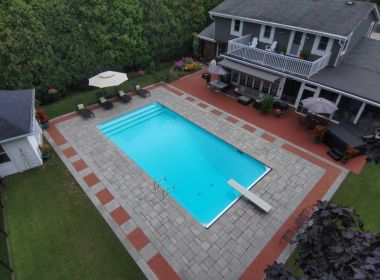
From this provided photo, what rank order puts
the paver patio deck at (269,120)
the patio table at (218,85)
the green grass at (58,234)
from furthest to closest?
1. the patio table at (218,85)
2. the paver patio deck at (269,120)
3. the green grass at (58,234)

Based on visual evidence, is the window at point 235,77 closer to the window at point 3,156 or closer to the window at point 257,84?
the window at point 257,84

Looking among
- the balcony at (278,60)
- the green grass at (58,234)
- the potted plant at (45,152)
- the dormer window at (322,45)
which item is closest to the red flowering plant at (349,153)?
the balcony at (278,60)

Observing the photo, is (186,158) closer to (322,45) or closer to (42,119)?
(42,119)

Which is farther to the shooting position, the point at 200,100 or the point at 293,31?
the point at 200,100

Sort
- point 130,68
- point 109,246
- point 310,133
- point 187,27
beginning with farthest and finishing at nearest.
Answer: point 187,27
point 130,68
point 310,133
point 109,246

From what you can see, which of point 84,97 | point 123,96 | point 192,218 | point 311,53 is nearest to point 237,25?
point 311,53

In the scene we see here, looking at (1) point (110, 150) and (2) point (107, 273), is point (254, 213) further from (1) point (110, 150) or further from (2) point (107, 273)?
(1) point (110, 150)

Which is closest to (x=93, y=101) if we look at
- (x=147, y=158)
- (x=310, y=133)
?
(x=147, y=158)
